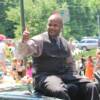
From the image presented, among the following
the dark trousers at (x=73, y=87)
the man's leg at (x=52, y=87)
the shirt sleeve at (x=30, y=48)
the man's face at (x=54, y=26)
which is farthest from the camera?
the man's face at (x=54, y=26)

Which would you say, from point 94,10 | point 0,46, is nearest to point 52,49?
point 0,46

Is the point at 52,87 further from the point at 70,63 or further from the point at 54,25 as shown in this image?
the point at 54,25

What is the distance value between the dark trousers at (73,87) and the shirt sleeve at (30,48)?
210 millimetres

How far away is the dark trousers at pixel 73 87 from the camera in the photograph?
165 inches

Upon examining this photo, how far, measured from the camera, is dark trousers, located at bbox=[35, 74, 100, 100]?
4.19 m

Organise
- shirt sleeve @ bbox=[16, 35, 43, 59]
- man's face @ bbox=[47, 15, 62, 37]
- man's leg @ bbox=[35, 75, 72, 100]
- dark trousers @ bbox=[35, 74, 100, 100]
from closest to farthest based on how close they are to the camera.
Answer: man's leg @ bbox=[35, 75, 72, 100]
dark trousers @ bbox=[35, 74, 100, 100]
shirt sleeve @ bbox=[16, 35, 43, 59]
man's face @ bbox=[47, 15, 62, 37]

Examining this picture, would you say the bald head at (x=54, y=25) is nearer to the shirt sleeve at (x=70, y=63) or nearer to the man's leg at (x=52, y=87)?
the shirt sleeve at (x=70, y=63)

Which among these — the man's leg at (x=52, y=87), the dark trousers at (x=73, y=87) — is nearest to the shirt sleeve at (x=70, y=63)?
the dark trousers at (x=73, y=87)

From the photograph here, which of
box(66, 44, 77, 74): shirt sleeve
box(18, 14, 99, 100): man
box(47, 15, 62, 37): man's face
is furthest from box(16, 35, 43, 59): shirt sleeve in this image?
box(66, 44, 77, 74): shirt sleeve

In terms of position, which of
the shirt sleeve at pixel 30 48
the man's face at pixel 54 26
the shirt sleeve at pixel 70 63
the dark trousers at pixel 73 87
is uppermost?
the man's face at pixel 54 26

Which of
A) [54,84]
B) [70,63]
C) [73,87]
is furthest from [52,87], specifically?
[70,63]

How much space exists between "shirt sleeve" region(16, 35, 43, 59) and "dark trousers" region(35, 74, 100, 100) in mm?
210

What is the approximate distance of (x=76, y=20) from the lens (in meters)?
64.9

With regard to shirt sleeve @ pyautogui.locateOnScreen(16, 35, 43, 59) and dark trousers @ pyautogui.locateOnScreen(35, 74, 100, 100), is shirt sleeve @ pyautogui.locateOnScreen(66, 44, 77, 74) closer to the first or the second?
dark trousers @ pyautogui.locateOnScreen(35, 74, 100, 100)
